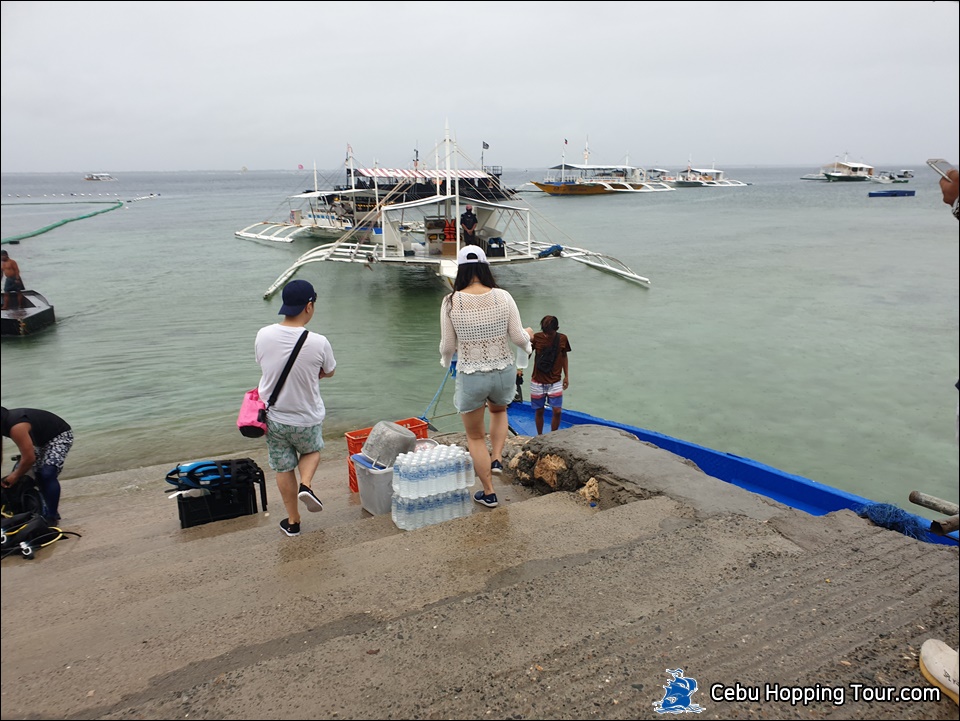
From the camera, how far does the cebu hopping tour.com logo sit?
6.26ft

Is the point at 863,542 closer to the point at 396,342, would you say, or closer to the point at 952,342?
the point at 396,342

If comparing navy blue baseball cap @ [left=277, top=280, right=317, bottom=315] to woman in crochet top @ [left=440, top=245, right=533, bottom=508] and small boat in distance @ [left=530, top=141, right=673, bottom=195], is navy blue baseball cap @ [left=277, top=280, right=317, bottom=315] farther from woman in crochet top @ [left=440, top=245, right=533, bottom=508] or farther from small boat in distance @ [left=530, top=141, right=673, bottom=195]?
small boat in distance @ [left=530, top=141, right=673, bottom=195]

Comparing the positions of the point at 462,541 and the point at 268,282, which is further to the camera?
the point at 268,282

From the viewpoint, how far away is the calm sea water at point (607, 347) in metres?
8.06

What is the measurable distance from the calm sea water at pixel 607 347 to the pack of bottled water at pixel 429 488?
2.26 metres

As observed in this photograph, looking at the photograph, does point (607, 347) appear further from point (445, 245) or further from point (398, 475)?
point (398, 475)

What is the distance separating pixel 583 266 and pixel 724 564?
77.3 feet

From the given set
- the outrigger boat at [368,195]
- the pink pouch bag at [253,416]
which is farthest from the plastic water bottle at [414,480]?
the outrigger boat at [368,195]

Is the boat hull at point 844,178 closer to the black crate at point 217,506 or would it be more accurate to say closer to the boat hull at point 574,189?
the boat hull at point 574,189

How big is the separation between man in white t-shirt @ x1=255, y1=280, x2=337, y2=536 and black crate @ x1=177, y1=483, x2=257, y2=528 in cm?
69

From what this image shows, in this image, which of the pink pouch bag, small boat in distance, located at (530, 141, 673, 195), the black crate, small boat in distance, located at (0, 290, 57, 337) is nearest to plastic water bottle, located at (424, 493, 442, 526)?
the pink pouch bag

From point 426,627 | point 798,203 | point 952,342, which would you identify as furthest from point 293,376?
point 798,203

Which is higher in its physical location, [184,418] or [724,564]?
[724,564]

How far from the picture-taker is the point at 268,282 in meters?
24.1
